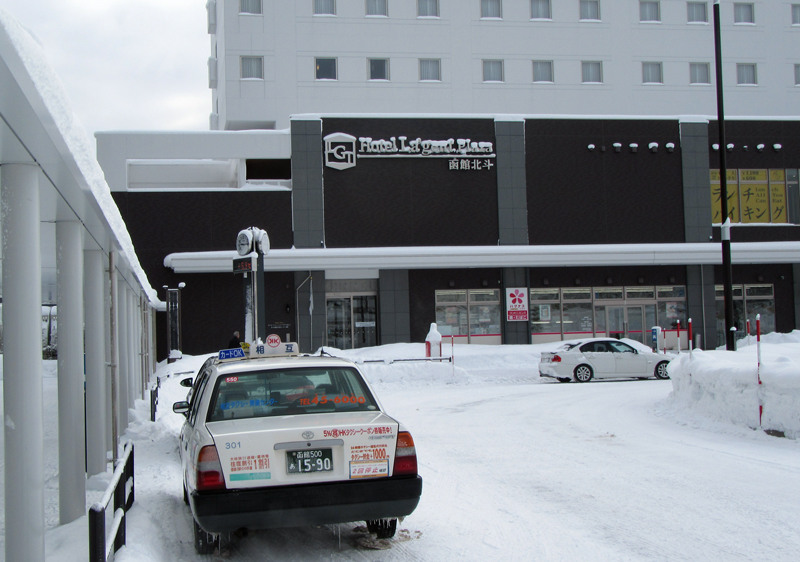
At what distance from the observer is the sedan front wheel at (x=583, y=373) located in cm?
2253

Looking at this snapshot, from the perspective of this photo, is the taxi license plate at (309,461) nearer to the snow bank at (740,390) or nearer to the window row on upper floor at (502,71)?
the snow bank at (740,390)

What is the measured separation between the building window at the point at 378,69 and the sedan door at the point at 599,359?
20667mm

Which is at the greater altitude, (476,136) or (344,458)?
(476,136)

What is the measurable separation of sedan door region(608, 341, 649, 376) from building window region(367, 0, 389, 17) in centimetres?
2320

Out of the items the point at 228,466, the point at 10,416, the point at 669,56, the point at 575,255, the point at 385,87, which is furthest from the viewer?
the point at 669,56

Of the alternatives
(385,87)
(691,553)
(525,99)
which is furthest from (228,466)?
(525,99)

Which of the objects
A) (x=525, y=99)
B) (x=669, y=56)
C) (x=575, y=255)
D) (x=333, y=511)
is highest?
(x=669, y=56)

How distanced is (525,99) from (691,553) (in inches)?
1437

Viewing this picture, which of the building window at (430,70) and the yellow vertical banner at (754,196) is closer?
the yellow vertical banner at (754,196)

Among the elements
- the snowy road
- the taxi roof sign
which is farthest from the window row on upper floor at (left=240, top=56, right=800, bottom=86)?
the taxi roof sign

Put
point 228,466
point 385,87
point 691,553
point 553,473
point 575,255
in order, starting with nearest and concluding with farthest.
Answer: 1. point 228,466
2. point 691,553
3. point 553,473
4. point 575,255
5. point 385,87

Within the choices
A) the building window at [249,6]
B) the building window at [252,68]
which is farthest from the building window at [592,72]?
the building window at [249,6]

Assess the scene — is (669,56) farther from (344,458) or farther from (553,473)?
(344,458)

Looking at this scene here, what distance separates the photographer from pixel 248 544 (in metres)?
6.24
